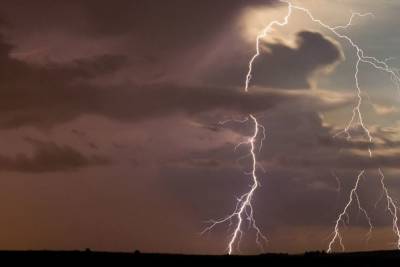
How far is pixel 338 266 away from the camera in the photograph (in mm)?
48938

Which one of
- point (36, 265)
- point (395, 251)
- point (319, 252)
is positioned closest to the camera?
point (36, 265)

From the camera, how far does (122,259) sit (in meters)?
48.4

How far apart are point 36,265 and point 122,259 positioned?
5735 mm

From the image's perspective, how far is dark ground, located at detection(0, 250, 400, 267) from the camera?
1828 inches

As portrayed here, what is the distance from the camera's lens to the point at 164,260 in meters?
48.7

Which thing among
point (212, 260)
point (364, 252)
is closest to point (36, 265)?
point (212, 260)

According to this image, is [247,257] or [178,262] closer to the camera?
[178,262]

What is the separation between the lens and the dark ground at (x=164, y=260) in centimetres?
4644

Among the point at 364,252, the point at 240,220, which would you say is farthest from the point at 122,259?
the point at 364,252

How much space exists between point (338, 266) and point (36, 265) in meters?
17.1

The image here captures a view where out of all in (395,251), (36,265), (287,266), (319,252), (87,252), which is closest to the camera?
(36,265)

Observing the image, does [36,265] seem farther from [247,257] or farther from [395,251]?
[395,251]

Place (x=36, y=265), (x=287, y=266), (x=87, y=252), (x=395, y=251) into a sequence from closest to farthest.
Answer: (x=36, y=265) → (x=287, y=266) → (x=87, y=252) → (x=395, y=251)

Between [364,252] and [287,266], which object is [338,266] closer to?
[287,266]
